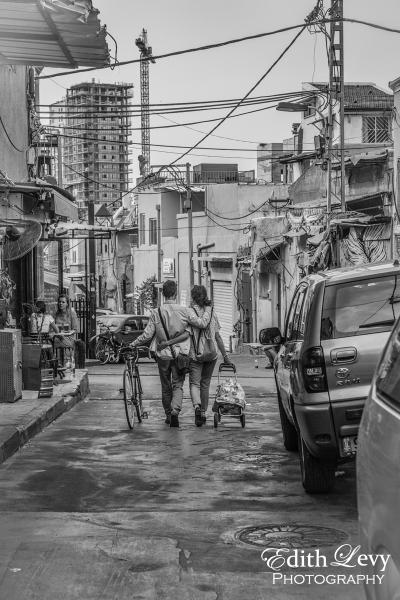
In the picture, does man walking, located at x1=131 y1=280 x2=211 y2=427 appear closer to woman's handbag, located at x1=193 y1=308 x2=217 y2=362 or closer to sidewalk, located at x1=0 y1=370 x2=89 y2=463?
woman's handbag, located at x1=193 y1=308 x2=217 y2=362

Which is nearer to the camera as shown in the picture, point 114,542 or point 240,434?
point 114,542

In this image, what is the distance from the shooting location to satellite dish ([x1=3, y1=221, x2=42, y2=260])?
18.2 metres

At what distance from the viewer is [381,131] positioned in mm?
43562

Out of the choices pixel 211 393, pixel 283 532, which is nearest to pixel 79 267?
pixel 211 393

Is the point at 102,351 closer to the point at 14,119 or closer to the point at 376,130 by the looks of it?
the point at 14,119

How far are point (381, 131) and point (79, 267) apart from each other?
5437cm

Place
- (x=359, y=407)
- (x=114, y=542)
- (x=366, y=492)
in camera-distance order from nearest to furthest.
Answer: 1. (x=366, y=492)
2. (x=114, y=542)
3. (x=359, y=407)

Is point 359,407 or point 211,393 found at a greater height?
point 359,407

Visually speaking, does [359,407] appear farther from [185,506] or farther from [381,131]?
[381,131]

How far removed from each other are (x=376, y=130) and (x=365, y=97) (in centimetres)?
174

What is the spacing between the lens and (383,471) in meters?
3.31

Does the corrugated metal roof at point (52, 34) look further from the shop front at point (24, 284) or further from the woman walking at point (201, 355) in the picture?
the woman walking at point (201, 355)

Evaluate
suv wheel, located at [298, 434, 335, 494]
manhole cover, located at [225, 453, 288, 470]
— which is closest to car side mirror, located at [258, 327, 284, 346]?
manhole cover, located at [225, 453, 288, 470]

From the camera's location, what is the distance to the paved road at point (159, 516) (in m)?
6.16
